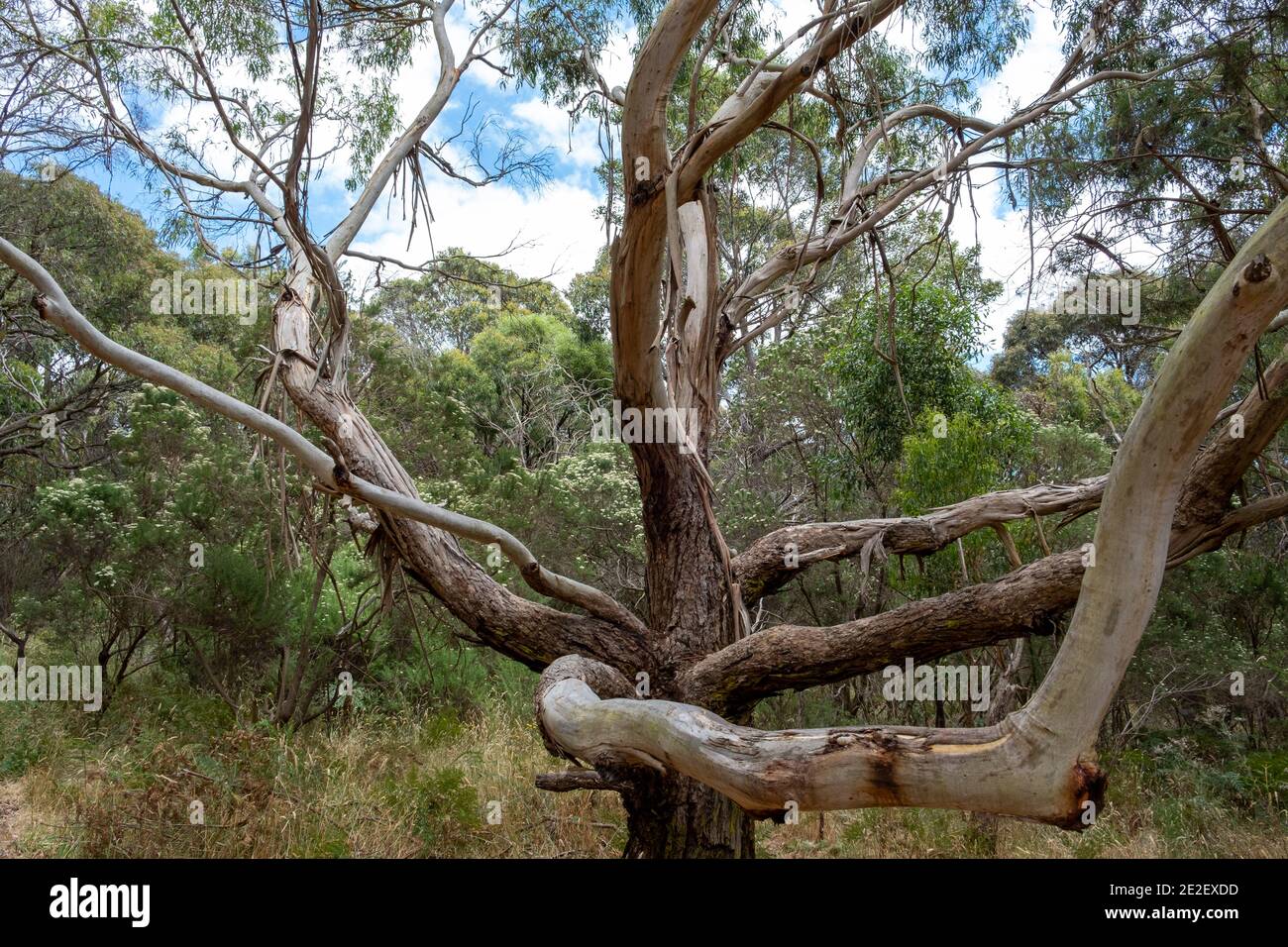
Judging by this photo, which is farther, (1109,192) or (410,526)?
(1109,192)

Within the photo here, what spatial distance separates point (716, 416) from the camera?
16.9 ft

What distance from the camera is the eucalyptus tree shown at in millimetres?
2217

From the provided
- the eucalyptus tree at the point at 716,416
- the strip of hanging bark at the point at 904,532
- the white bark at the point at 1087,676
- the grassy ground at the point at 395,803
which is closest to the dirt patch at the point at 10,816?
the grassy ground at the point at 395,803

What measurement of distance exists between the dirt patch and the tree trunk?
379 cm

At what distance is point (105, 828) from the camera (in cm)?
500

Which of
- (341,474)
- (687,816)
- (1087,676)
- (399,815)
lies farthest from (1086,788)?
(399,815)

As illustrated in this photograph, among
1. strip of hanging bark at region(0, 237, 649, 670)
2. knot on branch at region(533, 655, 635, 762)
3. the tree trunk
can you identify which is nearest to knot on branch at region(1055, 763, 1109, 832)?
knot on branch at region(533, 655, 635, 762)

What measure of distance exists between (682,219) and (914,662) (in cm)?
289

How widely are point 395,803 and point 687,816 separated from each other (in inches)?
97.2

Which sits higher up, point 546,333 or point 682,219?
point 546,333
